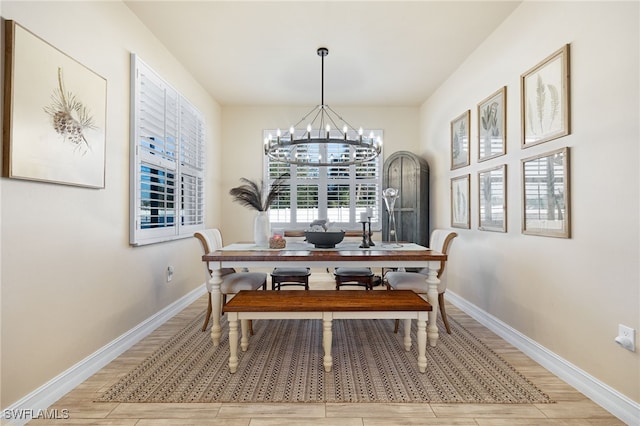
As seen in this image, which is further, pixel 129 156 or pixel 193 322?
pixel 193 322

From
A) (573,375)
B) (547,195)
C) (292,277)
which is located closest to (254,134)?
(292,277)

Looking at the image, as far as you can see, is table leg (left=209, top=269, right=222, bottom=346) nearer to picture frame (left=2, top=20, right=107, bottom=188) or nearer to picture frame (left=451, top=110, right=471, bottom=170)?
picture frame (left=2, top=20, right=107, bottom=188)

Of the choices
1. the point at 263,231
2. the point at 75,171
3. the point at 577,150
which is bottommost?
the point at 263,231

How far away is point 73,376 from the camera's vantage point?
77.8 inches

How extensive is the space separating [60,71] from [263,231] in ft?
5.97

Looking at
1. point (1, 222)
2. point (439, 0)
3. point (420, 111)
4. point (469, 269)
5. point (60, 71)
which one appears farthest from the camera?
point (420, 111)

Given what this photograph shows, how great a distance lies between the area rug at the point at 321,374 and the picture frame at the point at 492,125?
1.74 meters

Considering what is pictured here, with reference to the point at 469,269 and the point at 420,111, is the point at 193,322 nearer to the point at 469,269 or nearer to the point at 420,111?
the point at 469,269

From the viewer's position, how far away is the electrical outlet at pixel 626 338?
5.43 feet

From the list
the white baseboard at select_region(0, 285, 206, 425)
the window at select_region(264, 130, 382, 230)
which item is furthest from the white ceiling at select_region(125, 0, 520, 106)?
the white baseboard at select_region(0, 285, 206, 425)

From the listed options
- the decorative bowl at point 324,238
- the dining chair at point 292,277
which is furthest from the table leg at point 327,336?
the dining chair at point 292,277

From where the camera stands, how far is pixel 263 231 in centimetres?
299

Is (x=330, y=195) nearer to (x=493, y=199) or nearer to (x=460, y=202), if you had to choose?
(x=460, y=202)

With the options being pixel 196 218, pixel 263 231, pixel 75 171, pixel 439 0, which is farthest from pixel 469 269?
pixel 75 171
